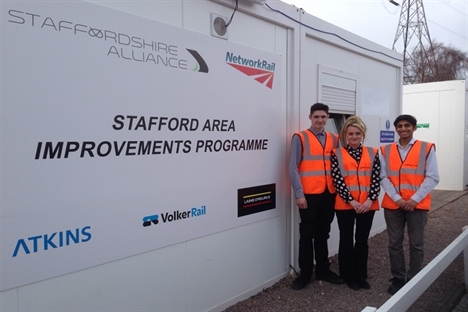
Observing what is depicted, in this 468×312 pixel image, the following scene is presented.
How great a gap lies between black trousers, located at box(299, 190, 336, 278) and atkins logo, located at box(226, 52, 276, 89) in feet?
4.13

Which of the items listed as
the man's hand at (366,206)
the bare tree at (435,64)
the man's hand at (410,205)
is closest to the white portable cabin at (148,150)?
the man's hand at (366,206)

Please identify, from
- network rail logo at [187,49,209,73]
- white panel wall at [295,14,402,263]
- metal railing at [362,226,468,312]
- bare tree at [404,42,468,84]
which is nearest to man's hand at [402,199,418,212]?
metal railing at [362,226,468,312]

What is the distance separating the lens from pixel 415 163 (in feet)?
12.2

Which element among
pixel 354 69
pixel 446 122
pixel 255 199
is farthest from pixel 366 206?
pixel 446 122

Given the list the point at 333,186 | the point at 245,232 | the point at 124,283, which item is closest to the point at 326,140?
the point at 333,186

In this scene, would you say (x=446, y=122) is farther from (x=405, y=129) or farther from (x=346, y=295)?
(x=346, y=295)

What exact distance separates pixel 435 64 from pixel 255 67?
102 ft

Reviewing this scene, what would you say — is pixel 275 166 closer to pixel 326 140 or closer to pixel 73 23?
pixel 326 140

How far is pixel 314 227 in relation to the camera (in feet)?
13.1

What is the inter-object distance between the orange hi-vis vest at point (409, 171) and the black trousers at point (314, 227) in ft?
2.00

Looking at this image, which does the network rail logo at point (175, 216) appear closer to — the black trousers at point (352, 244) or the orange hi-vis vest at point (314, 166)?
the orange hi-vis vest at point (314, 166)

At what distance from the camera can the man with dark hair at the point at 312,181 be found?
3859 millimetres

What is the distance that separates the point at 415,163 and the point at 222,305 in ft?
7.51

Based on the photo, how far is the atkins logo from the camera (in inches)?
140
